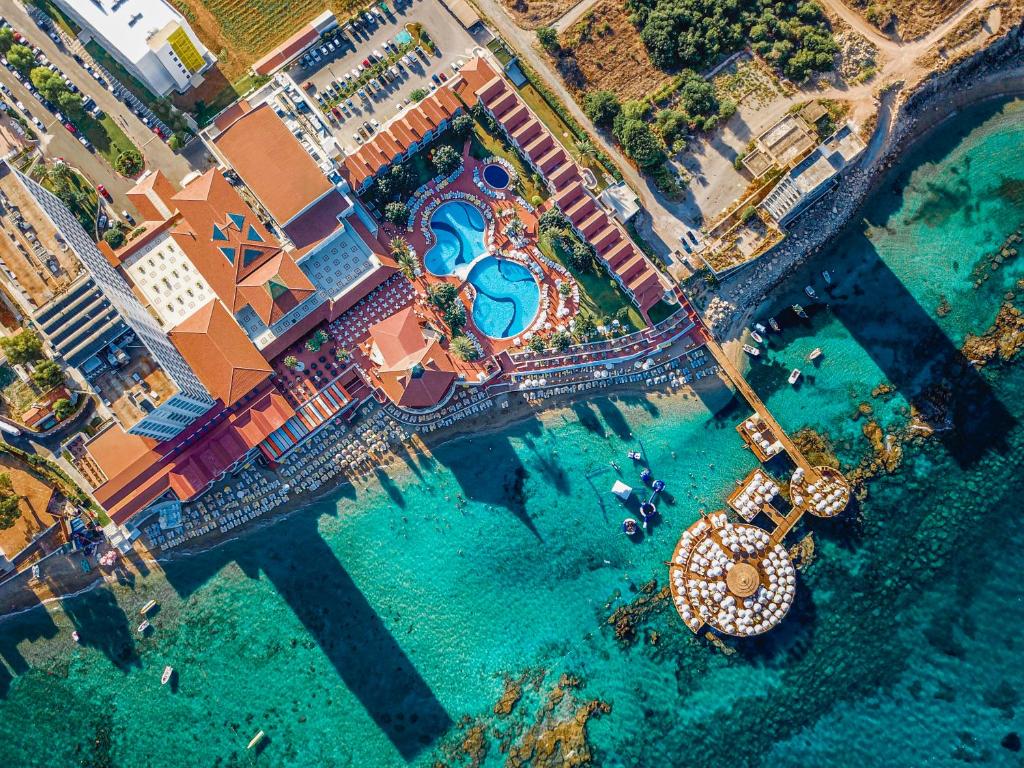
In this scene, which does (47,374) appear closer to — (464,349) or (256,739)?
(464,349)

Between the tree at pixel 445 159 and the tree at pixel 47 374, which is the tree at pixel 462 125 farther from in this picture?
the tree at pixel 47 374

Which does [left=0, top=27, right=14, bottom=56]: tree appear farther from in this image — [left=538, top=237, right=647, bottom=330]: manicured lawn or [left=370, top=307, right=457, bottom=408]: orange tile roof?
[left=538, top=237, right=647, bottom=330]: manicured lawn

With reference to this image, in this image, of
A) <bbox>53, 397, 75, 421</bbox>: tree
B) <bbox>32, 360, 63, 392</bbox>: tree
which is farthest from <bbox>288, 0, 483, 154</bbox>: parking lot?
<bbox>53, 397, 75, 421</bbox>: tree

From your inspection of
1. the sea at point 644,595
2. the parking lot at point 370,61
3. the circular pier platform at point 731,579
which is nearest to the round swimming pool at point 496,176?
the parking lot at point 370,61

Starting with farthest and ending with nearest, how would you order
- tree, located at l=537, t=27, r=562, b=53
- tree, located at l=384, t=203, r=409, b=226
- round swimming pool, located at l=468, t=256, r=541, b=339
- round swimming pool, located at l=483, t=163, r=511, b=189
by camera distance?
1. round swimming pool, located at l=468, t=256, r=541, b=339
2. round swimming pool, located at l=483, t=163, r=511, b=189
3. tree, located at l=537, t=27, r=562, b=53
4. tree, located at l=384, t=203, r=409, b=226

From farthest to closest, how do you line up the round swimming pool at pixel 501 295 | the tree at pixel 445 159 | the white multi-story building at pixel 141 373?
the round swimming pool at pixel 501 295
the tree at pixel 445 159
the white multi-story building at pixel 141 373

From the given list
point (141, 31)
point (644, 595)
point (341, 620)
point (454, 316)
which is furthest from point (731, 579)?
point (141, 31)
